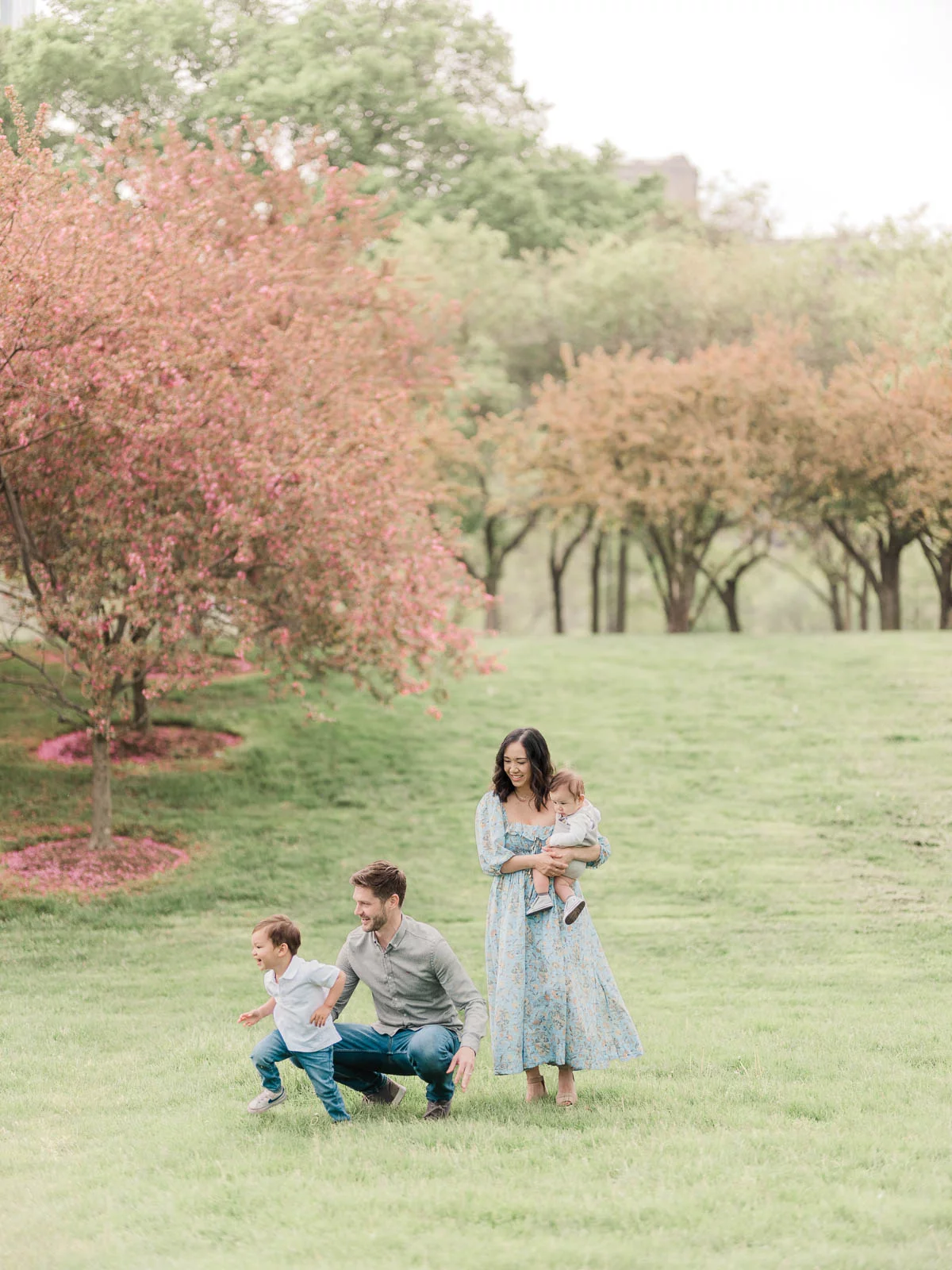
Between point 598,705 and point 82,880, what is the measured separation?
10.2 meters

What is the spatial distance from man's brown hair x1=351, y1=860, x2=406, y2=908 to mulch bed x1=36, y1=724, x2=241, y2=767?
1158 centimetres

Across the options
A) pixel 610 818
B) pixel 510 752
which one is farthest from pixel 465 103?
pixel 510 752

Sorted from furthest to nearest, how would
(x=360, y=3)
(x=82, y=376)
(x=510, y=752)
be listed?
(x=360, y=3), (x=82, y=376), (x=510, y=752)

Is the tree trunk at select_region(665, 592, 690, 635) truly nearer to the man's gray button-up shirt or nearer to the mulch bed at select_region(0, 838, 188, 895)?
the mulch bed at select_region(0, 838, 188, 895)

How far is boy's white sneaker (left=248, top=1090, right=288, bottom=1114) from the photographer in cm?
651

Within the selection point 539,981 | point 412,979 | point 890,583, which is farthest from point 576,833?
point 890,583

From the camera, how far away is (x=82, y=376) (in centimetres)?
1288

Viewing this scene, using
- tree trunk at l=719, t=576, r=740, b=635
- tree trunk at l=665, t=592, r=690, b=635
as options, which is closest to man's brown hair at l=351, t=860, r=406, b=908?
tree trunk at l=665, t=592, r=690, b=635

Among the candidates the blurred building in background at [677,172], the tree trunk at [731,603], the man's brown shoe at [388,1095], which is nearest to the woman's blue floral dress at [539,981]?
the man's brown shoe at [388,1095]

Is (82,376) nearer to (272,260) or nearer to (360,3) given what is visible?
(272,260)

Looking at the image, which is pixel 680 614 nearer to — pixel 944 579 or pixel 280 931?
pixel 944 579

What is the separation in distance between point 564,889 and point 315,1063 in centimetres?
143

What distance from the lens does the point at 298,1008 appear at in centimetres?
619

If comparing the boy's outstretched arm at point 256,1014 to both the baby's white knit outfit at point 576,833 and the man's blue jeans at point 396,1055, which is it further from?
the baby's white knit outfit at point 576,833
